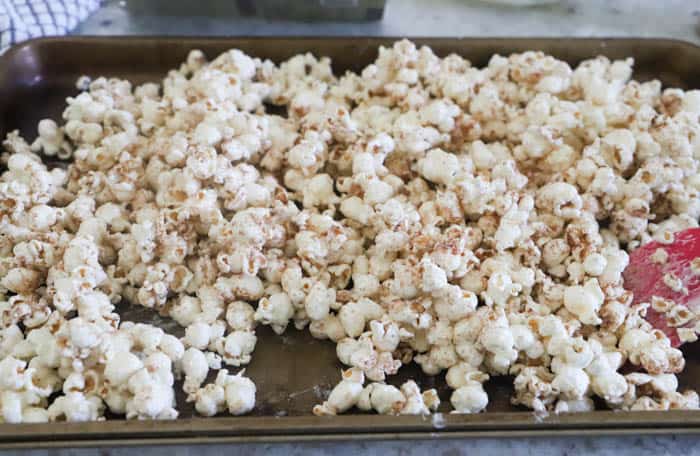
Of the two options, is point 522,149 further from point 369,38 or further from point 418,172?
point 369,38

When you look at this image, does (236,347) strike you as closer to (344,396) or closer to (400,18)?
(344,396)

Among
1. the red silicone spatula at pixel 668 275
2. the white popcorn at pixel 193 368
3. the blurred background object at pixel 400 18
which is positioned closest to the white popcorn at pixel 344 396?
the white popcorn at pixel 193 368

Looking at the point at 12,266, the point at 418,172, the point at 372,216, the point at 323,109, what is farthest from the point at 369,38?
the point at 12,266

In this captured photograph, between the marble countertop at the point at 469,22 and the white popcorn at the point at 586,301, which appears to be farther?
the marble countertop at the point at 469,22

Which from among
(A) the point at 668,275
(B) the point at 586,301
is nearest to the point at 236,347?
(B) the point at 586,301

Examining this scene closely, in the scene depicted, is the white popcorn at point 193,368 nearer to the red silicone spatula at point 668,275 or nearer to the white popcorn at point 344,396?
the white popcorn at point 344,396

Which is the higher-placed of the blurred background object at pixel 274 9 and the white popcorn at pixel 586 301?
the blurred background object at pixel 274 9
